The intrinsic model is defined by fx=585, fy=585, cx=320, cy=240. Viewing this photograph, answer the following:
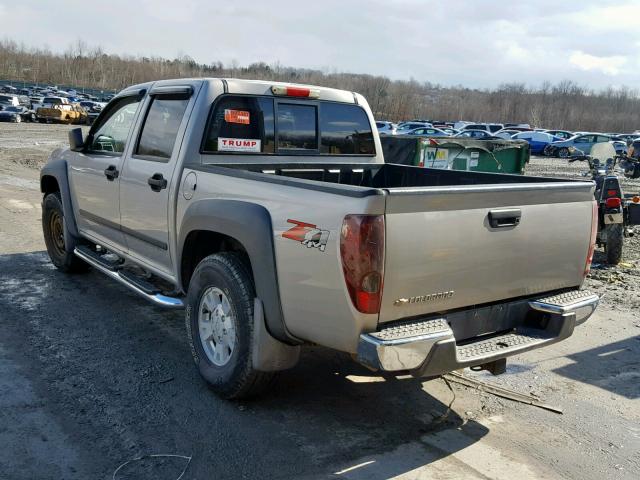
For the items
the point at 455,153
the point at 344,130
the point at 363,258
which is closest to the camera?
the point at 363,258

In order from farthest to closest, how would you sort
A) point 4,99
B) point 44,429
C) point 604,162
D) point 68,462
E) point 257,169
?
point 4,99 < point 604,162 < point 257,169 < point 44,429 < point 68,462

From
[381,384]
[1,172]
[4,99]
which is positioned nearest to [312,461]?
[381,384]

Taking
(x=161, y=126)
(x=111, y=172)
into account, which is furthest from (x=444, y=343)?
(x=111, y=172)

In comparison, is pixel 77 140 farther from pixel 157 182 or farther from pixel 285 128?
pixel 285 128

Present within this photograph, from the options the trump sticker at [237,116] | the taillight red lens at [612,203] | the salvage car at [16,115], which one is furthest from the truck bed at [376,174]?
the salvage car at [16,115]

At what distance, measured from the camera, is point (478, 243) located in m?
3.14

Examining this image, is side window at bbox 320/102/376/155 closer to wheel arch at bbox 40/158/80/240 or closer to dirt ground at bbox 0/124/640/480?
dirt ground at bbox 0/124/640/480

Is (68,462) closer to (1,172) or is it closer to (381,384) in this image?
(381,384)

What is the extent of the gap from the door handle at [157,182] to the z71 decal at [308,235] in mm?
1555

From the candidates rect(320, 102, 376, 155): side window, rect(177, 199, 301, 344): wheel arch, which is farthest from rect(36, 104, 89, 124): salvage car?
rect(177, 199, 301, 344): wheel arch

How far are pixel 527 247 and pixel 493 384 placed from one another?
1.39 metres

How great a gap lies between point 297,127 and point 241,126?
554 mm

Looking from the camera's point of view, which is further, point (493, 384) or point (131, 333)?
point (131, 333)

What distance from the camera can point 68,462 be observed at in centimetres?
304
